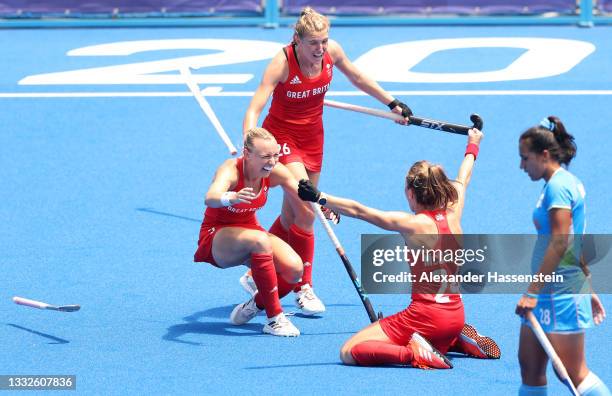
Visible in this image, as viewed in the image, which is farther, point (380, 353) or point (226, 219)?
point (226, 219)

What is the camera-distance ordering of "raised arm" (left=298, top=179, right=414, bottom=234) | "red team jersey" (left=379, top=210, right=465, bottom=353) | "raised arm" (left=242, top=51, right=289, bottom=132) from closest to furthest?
1. "raised arm" (left=298, top=179, right=414, bottom=234)
2. "red team jersey" (left=379, top=210, right=465, bottom=353)
3. "raised arm" (left=242, top=51, right=289, bottom=132)

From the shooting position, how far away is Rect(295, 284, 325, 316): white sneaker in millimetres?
7844

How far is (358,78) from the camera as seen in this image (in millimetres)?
8398

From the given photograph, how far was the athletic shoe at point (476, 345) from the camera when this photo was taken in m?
6.97

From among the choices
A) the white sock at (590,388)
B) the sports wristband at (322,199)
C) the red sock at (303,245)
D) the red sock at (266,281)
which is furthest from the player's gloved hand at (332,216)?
the white sock at (590,388)

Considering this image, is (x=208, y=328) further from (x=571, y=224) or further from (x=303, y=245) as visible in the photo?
(x=571, y=224)

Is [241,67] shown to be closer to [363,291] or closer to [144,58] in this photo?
[144,58]

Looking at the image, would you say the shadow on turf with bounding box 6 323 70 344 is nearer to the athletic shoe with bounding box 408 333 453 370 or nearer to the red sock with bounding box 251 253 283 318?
the red sock with bounding box 251 253 283 318

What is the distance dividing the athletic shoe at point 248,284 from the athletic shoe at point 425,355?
1679 mm

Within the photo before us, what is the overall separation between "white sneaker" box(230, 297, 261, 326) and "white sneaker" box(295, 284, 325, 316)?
13.7 inches

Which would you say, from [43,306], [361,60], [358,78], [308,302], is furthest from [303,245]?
[361,60]

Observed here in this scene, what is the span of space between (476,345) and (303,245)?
168 centimetres

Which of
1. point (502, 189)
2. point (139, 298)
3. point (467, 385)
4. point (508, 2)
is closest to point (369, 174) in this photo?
point (502, 189)

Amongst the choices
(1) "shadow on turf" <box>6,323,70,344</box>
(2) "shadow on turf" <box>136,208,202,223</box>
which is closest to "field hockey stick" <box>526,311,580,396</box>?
(1) "shadow on turf" <box>6,323,70,344</box>
